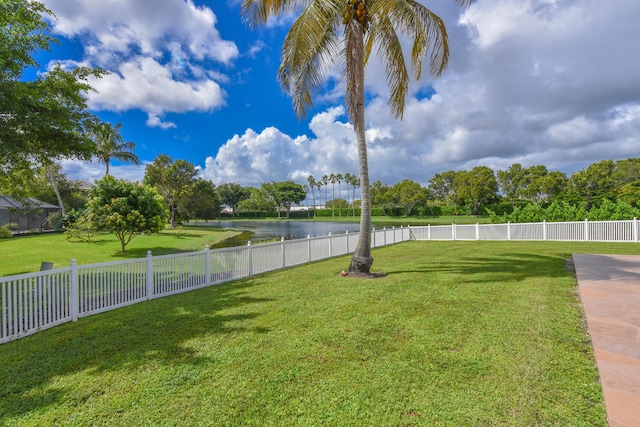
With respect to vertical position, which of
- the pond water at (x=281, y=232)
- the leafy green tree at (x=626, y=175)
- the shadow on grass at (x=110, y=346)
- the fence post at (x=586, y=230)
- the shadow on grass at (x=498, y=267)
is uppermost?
the leafy green tree at (x=626, y=175)

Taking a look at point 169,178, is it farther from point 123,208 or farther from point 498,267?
point 498,267

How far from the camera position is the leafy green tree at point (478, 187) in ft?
153

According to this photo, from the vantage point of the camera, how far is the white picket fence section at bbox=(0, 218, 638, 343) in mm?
4379

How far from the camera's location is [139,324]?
14.8 feet

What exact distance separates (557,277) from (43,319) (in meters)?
8.94

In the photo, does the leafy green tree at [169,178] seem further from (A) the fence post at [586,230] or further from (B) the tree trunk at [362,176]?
(A) the fence post at [586,230]

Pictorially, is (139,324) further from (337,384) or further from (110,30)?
(110,30)

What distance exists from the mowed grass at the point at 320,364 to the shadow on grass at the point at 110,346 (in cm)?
2

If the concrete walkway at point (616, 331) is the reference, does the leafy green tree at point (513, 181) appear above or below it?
above

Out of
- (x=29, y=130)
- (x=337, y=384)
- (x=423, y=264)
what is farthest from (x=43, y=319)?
(x=423, y=264)

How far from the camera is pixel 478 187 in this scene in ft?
152

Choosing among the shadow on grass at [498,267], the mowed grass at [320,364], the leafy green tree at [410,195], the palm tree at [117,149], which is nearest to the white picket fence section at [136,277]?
the mowed grass at [320,364]

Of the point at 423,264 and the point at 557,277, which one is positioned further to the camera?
the point at 423,264

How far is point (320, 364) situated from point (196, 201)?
36.5m
